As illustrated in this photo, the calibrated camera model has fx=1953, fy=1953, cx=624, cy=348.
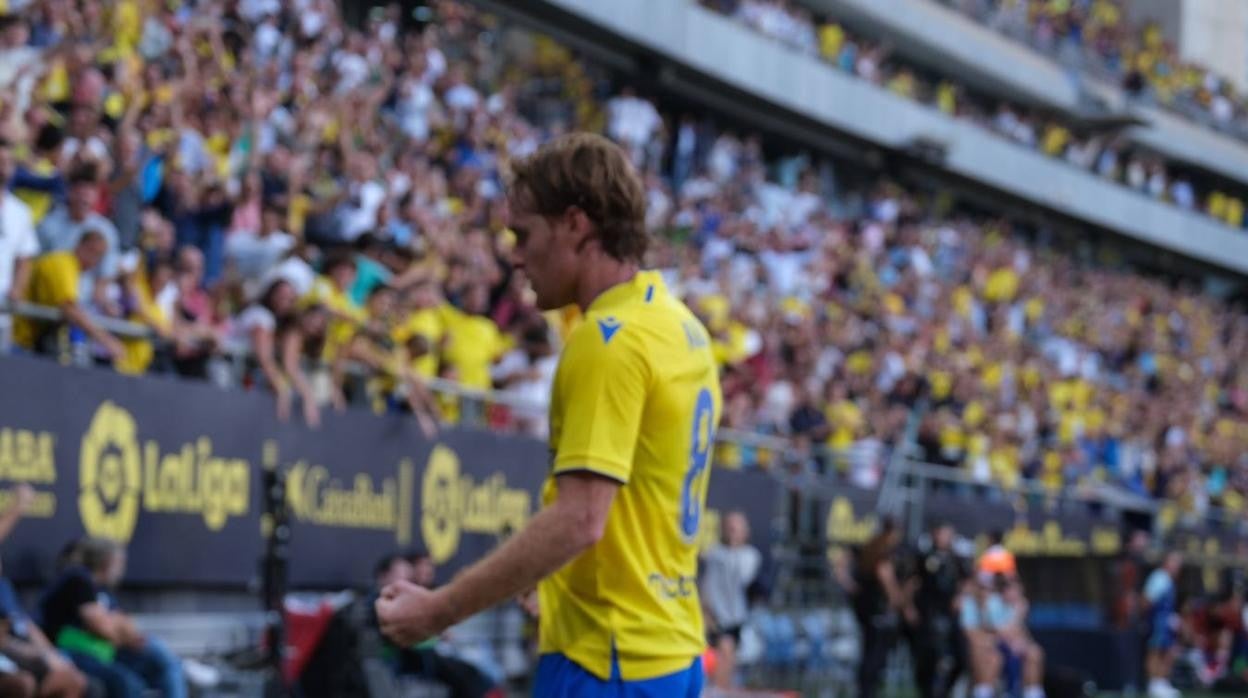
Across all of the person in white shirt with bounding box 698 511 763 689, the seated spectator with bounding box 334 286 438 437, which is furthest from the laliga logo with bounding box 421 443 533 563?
the person in white shirt with bounding box 698 511 763 689

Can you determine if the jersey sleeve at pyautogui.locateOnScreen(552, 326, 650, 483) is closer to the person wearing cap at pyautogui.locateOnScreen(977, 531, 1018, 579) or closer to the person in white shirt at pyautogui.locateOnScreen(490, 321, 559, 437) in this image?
the person in white shirt at pyautogui.locateOnScreen(490, 321, 559, 437)

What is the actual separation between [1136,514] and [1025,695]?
10.2 m

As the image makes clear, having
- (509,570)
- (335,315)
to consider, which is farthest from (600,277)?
(335,315)

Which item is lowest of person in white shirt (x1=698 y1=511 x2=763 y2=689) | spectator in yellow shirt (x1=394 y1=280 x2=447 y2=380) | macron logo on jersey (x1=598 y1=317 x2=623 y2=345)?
person in white shirt (x1=698 y1=511 x2=763 y2=689)

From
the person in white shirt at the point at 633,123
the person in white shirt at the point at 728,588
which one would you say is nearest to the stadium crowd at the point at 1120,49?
the person in white shirt at the point at 633,123

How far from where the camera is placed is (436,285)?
14742mm

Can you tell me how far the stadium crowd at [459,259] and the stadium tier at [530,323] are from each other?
0.05 metres

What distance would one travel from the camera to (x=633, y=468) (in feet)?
13.8

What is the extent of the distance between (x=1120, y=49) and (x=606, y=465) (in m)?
42.0

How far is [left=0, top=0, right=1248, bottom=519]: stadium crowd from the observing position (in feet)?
40.2

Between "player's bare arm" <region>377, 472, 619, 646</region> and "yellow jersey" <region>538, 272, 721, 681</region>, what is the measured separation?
10 centimetres

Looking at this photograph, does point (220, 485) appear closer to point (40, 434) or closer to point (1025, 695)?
point (40, 434)

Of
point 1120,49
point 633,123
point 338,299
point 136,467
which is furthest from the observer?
point 1120,49

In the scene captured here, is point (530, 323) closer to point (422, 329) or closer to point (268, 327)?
point (422, 329)
